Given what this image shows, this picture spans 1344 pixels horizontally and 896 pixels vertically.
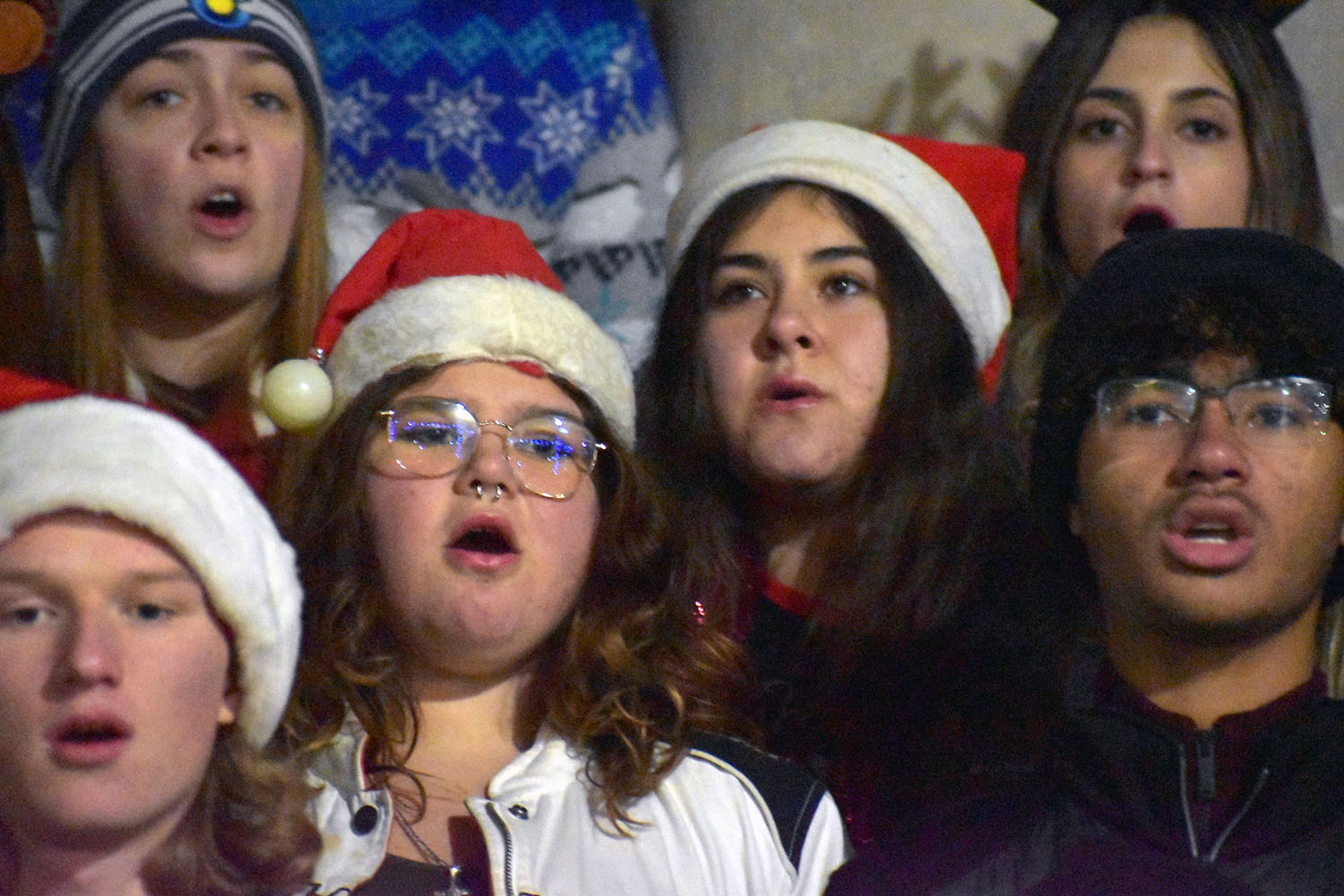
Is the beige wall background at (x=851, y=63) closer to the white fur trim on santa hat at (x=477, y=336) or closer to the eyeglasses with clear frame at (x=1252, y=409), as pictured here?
the white fur trim on santa hat at (x=477, y=336)

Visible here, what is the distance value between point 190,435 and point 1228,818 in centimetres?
118

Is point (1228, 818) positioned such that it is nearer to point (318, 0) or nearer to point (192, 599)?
point (192, 599)

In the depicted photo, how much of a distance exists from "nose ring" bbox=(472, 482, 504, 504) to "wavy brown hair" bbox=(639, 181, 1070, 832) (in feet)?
1.31

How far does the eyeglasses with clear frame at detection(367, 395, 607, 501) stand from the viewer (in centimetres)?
220

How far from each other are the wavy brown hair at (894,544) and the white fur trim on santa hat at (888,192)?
0.8 inches

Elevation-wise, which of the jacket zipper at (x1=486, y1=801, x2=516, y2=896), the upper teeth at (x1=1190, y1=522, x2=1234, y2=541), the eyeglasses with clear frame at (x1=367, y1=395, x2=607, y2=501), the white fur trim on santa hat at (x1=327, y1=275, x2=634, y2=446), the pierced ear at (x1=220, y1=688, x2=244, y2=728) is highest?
the upper teeth at (x1=1190, y1=522, x2=1234, y2=541)

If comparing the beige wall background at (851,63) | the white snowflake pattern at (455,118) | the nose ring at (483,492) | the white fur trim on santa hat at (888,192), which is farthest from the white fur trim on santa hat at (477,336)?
the beige wall background at (851,63)

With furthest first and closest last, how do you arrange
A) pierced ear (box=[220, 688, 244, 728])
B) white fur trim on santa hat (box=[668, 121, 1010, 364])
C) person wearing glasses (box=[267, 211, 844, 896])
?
white fur trim on santa hat (box=[668, 121, 1010, 364]) < person wearing glasses (box=[267, 211, 844, 896]) < pierced ear (box=[220, 688, 244, 728])

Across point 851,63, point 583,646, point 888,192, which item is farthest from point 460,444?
→ point 851,63

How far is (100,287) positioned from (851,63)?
1641 mm

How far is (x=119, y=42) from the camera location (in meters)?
2.78

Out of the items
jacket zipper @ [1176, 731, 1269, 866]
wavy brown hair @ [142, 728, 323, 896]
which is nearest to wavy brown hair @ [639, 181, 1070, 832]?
jacket zipper @ [1176, 731, 1269, 866]

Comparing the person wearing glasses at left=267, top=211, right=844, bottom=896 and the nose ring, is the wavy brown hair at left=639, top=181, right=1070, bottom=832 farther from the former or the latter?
the nose ring

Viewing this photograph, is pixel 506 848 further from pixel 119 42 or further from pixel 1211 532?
pixel 119 42
